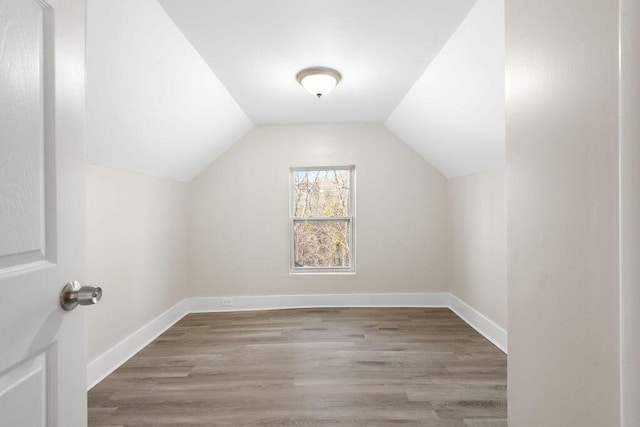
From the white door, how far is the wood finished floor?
1393 mm

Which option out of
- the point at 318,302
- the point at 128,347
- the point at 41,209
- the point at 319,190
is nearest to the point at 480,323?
the point at 318,302

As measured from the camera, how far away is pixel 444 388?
2389 millimetres

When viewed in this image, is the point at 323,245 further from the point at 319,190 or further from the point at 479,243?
the point at 479,243

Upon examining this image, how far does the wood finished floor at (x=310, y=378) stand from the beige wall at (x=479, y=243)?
0.37 m

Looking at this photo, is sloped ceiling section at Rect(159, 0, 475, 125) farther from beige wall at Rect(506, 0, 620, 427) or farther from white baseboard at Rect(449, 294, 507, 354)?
white baseboard at Rect(449, 294, 507, 354)

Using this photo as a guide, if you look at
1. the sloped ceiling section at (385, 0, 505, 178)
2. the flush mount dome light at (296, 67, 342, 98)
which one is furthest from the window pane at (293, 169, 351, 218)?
the flush mount dome light at (296, 67, 342, 98)

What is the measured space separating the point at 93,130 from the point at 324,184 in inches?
109

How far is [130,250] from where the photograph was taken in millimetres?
2998

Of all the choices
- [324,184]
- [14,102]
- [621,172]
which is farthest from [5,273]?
[324,184]

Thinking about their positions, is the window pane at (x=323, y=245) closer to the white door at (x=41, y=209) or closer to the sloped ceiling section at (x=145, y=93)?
the sloped ceiling section at (x=145, y=93)

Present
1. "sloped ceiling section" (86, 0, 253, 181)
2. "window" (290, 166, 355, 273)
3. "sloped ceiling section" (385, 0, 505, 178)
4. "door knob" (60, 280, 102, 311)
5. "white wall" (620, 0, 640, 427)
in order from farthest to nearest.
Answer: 1. "window" (290, 166, 355, 273)
2. "sloped ceiling section" (385, 0, 505, 178)
3. "sloped ceiling section" (86, 0, 253, 181)
4. "door knob" (60, 280, 102, 311)
5. "white wall" (620, 0, 640, 427)

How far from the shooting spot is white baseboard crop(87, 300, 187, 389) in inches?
98.7

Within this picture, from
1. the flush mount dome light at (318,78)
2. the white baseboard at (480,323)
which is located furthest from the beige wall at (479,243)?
the flush mount dome light at (318,78)

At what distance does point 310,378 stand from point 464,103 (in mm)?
2365
